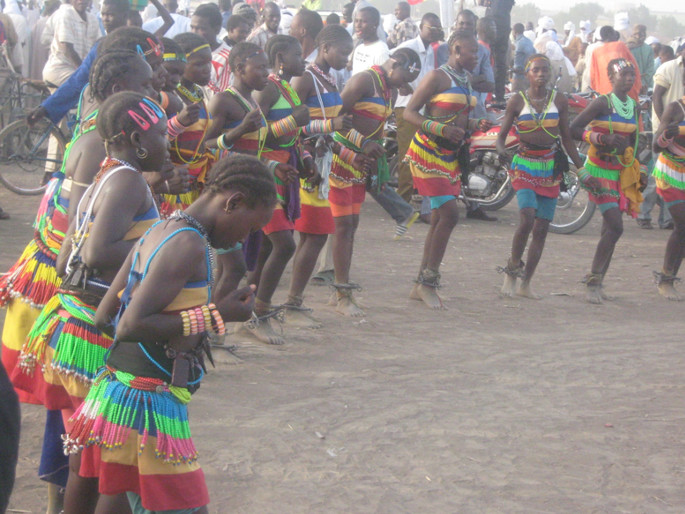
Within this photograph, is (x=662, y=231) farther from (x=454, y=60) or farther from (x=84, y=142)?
(x=84, y=142)

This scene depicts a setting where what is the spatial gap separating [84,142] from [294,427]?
1.80m

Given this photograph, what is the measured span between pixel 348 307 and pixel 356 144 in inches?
47.7

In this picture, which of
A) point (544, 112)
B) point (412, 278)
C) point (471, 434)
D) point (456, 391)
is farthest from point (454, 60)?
point (471, 434)

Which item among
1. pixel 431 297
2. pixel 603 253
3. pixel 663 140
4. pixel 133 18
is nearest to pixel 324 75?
pixel 431 297

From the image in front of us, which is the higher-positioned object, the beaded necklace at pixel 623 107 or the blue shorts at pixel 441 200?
the beaded necklace at pixel 623 107

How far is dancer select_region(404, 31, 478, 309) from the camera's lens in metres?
7.27

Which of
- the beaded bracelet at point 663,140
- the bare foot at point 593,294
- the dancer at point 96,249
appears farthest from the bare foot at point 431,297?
the dancer at point 96,249

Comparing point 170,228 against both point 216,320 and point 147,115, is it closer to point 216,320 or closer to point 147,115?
point 216,320

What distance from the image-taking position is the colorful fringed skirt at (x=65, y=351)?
3334 millimetres

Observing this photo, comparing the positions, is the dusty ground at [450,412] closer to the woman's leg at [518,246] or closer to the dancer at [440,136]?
the woman's leg at [518,246]

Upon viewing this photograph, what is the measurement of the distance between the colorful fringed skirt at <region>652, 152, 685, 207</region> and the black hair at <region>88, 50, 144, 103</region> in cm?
551

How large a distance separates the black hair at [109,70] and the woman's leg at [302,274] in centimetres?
280

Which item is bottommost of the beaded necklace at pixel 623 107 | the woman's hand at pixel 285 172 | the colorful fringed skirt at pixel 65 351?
the colorful fringed skirt at pixel 65 351

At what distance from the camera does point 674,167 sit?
8023 millimetres
